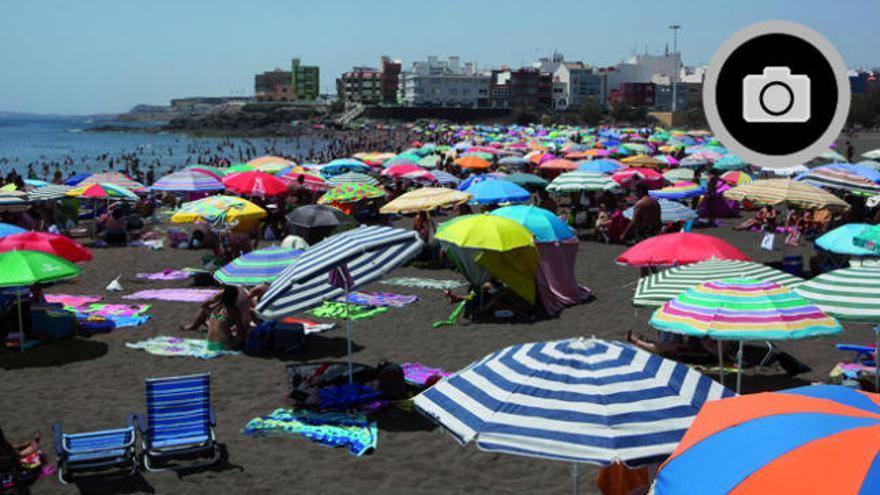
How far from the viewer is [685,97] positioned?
135m

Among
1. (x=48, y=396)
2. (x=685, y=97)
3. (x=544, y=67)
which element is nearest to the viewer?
(x=48, y=396)

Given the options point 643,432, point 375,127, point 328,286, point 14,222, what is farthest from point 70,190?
point 375,127

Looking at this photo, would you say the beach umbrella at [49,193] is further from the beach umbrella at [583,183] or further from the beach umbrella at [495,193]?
the beach umbrella at [583,183]

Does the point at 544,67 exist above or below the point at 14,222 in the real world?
above

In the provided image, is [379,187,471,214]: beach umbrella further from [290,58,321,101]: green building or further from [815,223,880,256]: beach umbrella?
[290,58,321,101]: green building

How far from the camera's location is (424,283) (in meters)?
12.6

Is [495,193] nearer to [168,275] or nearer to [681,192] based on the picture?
[681,192]

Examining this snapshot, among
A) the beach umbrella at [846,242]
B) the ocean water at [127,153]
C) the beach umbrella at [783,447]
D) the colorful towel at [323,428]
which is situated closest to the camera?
the beach umbrella at [783,447]

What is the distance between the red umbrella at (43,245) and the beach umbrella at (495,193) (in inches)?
265

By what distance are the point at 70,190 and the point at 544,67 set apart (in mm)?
135033

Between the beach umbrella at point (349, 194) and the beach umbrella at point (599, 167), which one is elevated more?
the beach umbrella at point (599, 167)

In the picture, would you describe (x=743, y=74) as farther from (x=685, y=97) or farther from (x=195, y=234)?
(x=685, y=97)

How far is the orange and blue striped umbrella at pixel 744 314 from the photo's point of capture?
5.66 meters

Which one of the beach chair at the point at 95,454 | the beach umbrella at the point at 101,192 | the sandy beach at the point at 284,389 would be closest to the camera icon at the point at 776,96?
the sandy beach at the point at 284,389
